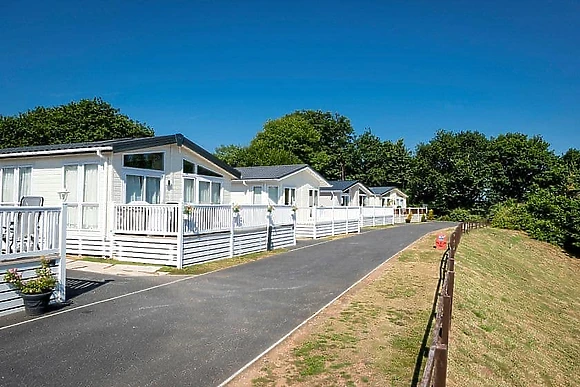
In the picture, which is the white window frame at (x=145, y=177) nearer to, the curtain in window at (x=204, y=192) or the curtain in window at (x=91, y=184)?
the curtain in window at (x=91, y=184)

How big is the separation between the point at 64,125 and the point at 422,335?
138ft

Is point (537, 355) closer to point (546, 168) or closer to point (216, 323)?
point (216, 323)

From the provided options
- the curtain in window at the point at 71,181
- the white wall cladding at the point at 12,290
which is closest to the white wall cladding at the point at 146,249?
the curtain in window at the point at 71,181

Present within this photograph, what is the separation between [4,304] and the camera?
7141mm

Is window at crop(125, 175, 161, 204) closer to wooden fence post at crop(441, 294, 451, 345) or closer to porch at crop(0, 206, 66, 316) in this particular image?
porch at crop(0, 206, 66, 316)

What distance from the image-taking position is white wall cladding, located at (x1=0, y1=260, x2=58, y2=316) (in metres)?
7.12

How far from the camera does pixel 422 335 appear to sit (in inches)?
260

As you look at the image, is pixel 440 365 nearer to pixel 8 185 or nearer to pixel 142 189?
pixel 142 189

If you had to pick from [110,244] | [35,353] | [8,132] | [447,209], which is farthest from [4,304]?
[447,209]

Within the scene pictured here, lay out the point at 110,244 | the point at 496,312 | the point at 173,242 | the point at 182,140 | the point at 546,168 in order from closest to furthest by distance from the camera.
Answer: the point at 496,312 → the point at 173,242 → the point at 110,244 → the point at 182,140 → the point at 546,168

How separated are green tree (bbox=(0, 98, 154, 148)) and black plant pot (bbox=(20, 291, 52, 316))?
3696cm

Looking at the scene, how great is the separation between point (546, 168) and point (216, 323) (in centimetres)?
5378

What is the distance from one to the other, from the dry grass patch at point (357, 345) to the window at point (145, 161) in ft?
28.8

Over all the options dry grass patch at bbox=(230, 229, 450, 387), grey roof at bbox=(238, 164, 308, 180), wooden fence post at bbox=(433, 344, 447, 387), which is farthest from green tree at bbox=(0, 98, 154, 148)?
wooden fence post at bbox=(433, 344, 447, 387)
